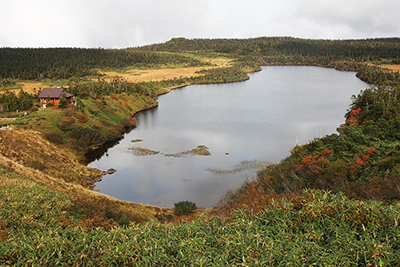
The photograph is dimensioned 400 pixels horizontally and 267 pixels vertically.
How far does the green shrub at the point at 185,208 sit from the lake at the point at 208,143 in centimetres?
215

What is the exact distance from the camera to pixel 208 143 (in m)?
48.9

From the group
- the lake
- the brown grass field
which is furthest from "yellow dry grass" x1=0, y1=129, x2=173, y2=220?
the brown grass field

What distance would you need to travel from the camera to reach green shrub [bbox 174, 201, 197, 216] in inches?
1077

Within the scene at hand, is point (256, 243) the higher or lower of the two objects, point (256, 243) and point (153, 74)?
the lower

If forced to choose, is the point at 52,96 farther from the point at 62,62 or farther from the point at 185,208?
the point at 62,62

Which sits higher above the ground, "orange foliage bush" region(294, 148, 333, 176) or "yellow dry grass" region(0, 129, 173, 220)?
"orange foliage bush" region(294, 148, 333, 176)

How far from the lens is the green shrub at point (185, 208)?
27344 mm

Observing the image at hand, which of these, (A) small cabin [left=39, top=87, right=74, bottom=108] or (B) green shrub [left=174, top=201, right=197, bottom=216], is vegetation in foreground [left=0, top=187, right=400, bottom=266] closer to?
(B) green shrub [left=174, top=201, right=197, bottom=216]

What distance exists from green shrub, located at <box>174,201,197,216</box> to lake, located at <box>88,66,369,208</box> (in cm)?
215

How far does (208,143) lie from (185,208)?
2205 centimetres

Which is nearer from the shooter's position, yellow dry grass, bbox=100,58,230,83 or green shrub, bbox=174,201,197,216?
green shrub, bbox=174,201,197,216

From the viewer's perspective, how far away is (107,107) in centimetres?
6450

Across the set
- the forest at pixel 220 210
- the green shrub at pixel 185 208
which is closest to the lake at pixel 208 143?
the green shrub at pixel 185 208

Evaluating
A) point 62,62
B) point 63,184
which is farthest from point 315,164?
point 62,62
